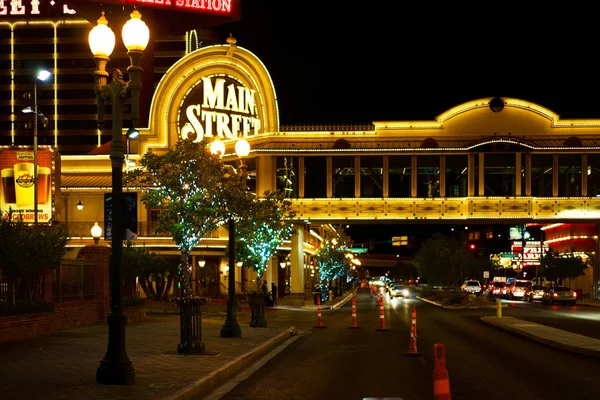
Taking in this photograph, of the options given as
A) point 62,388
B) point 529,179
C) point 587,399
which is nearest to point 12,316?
point 62,388

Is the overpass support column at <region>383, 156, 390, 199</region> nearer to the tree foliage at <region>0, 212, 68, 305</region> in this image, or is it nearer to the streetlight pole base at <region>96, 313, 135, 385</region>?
the tree foliage at <region>0, 212, 68, 305</region>

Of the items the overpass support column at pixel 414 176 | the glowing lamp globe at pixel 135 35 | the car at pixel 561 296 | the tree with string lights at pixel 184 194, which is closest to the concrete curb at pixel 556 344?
the tree with string lights at pixel 184 194

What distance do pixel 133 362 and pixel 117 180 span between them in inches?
180

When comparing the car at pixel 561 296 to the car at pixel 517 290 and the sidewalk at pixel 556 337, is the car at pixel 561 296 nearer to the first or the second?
the car at pixel 517 290

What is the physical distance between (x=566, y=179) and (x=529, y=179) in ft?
9.38

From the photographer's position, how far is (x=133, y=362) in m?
16.9

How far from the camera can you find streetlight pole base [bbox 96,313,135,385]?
527 inches

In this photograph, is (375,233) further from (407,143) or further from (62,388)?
(62,388)

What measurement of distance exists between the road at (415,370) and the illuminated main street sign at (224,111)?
2940cm

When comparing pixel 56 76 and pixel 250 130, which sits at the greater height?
pixel 56 76

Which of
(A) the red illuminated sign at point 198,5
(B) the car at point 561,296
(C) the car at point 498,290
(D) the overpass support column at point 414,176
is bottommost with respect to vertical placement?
(C) the car at point 498,290

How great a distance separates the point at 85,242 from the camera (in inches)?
2233

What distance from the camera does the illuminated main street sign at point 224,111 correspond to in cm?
5522

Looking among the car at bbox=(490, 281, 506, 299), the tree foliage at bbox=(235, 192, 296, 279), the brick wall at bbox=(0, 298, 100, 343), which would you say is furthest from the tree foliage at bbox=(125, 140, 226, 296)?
the car at bbox=(490, 281, 506, 299)
